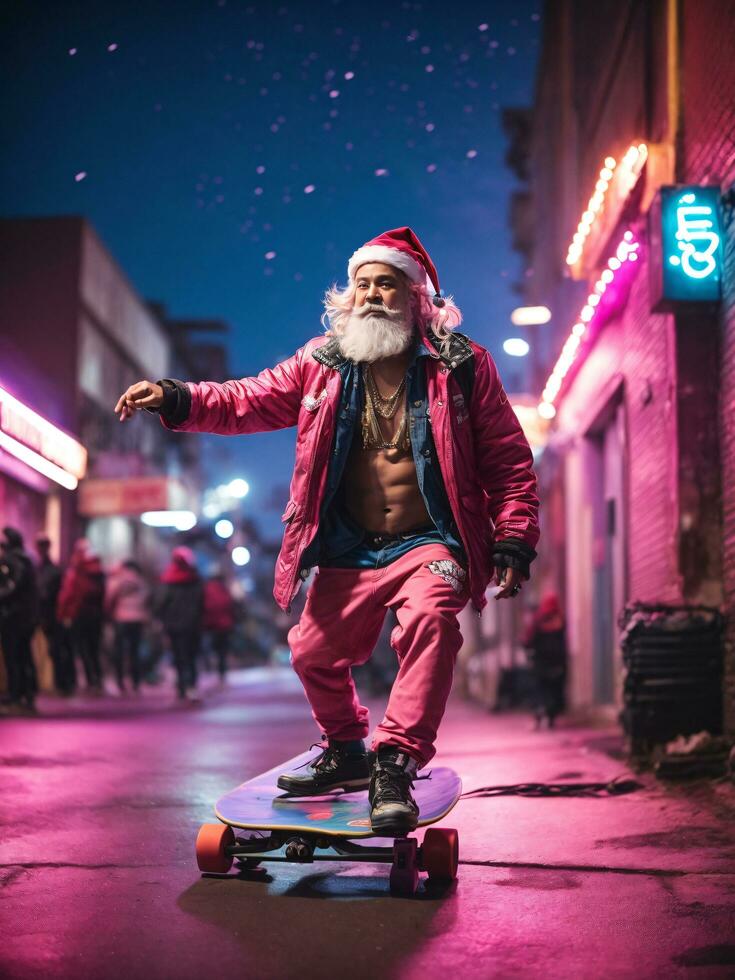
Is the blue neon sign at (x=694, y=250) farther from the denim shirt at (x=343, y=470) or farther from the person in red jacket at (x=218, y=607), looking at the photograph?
the person in red jacket at (x=218, y=607)

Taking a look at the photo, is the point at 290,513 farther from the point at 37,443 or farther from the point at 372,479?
the point at 37,443

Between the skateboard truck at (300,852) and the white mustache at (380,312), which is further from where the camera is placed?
the white mustache at (380,312)

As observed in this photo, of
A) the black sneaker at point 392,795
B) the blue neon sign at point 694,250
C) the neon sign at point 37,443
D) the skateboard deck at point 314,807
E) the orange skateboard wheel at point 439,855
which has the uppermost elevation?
the neon sign at point 37,443

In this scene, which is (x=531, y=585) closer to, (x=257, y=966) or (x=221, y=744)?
(x=221, y=744)

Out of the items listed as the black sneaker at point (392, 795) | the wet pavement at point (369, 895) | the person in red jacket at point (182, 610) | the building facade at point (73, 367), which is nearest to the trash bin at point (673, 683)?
the wet pavement at point (369, 895)

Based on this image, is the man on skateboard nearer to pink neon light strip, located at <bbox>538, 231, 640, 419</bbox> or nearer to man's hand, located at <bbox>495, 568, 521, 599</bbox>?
man's hand, located at <bbox>495, 568, 521, 599</bbox>

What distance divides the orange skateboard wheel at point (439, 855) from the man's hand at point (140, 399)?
6.12ft

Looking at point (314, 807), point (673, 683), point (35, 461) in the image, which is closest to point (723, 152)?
point (673, 683)

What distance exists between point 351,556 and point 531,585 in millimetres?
17867

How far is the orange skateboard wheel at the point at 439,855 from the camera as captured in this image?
13.5 ft

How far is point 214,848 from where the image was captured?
164 inches

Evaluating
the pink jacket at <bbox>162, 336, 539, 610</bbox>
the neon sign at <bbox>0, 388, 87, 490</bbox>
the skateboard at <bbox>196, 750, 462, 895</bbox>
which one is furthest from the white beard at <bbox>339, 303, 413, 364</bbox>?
the neon sign at <bbox>0, 388, 87, 490</bbox>

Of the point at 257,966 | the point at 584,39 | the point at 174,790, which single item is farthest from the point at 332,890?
the point at 584,39

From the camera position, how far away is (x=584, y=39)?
54.3 ft
